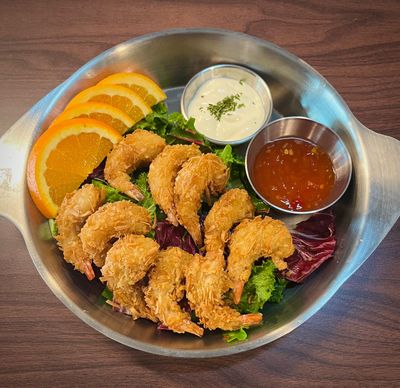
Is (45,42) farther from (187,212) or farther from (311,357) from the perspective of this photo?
(311,357)

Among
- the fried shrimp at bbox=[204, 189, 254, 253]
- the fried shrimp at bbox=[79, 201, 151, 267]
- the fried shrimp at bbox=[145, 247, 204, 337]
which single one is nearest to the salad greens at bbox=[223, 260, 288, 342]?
the fried shrimp at bbox=[204, 189, 254, 253]

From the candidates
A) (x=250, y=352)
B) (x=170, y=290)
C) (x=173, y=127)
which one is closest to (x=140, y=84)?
(x=173, y=127)

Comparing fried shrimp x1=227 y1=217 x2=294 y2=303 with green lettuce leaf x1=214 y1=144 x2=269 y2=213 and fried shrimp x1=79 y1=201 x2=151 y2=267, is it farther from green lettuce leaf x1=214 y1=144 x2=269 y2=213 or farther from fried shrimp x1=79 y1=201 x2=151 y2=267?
fried shrimp x1=79 y1=201 x2=151 y2=267

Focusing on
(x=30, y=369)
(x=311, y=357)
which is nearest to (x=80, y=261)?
(x=30, y=369)

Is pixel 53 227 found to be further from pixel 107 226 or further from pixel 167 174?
pixel 167 174

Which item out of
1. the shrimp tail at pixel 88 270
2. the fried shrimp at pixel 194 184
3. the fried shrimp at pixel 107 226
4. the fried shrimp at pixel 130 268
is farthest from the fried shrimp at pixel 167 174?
the shrimp tail at pixel 88 270
